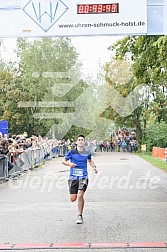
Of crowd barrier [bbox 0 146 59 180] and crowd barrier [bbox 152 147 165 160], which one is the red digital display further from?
crowd barrier [bbox 152 147 165 160]

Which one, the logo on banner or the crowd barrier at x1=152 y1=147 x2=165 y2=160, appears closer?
the logo on banner

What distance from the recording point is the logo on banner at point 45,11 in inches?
477

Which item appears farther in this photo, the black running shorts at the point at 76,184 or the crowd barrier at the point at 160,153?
the crowd barrier at the point at 160,153

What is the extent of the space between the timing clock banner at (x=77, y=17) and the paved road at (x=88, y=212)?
4035mm

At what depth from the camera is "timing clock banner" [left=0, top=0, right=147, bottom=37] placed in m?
11.9

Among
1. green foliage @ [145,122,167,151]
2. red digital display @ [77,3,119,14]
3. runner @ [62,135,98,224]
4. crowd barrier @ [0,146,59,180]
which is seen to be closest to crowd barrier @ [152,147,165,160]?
green foliage @ [145,122,167,151]

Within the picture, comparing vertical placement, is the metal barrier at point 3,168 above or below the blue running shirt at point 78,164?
below

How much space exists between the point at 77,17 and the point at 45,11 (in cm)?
78

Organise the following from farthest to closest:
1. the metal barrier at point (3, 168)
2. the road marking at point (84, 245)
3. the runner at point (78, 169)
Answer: the metal barrier at point (3, 168) < the runner at point (78, 169) < the road marking at point (84, 245)

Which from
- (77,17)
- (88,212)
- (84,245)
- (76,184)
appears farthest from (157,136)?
(84,245)

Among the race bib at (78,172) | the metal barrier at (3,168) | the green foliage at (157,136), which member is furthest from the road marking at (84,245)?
the green foliage at (157,136)

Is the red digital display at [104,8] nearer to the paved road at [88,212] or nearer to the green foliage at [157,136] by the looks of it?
the paved road at [88,212]

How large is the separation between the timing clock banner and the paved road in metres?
4.04

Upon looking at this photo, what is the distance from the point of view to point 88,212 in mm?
11391
